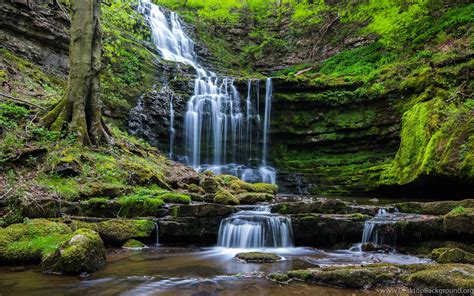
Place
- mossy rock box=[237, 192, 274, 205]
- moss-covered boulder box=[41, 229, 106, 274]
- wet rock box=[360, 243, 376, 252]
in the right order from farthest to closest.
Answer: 1. mossy rock box=[237, 192, 274, 205]
2. wet rock box=[360, 243, 376, 252]
3. moss-covered boulder box=[41, 229, 106, 274]

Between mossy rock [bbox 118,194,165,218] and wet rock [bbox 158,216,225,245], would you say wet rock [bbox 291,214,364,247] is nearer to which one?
wet rock [bbox 158,216,225,245]

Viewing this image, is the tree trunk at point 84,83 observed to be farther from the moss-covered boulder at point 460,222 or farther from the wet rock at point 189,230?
the moss-covered boulder at point 460,222

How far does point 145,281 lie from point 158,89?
15.5 meters

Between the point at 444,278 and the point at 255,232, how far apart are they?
4.33 m

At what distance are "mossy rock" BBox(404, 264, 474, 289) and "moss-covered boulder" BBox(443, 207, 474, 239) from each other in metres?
2.32

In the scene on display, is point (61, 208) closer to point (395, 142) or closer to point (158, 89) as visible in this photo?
point (158, 89)

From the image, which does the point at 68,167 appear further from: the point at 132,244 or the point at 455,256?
the point at 455,256

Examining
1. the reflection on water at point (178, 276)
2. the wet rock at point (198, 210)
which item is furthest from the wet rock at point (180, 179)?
the reflection on water at point (178, 276)

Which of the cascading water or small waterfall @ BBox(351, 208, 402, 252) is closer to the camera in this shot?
small waterfall @ BBox(351, 208, 402, 252)

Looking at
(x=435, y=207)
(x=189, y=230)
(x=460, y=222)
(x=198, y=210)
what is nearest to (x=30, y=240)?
(x=189, y=230)

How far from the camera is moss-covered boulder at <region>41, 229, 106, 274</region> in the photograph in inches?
202

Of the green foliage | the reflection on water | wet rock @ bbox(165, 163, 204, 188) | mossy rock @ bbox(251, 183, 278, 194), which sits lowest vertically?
the reflection on water

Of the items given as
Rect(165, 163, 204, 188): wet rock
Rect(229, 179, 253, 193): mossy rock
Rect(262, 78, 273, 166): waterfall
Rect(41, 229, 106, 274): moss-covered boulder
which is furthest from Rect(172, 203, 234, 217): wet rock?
Rect(262, 78, 273, 166): waterfall

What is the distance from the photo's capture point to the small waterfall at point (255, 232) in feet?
26.0
